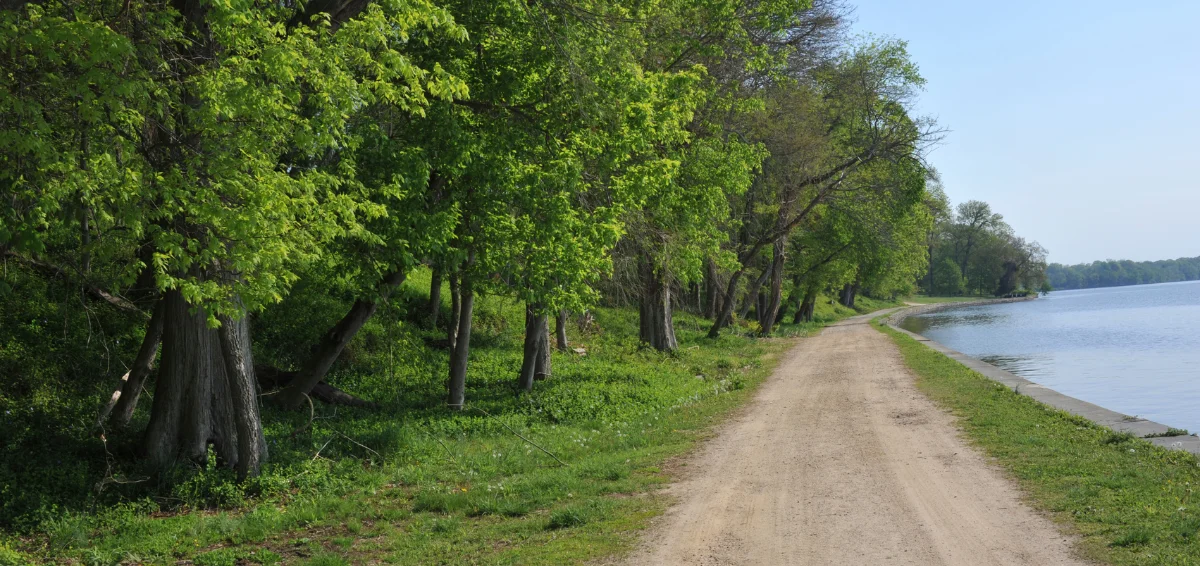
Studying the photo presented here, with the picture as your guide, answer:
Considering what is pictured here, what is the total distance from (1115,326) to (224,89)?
46405mm

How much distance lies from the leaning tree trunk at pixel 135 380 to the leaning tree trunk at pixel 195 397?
95 centimetres

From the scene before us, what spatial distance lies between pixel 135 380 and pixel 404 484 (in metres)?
3.89

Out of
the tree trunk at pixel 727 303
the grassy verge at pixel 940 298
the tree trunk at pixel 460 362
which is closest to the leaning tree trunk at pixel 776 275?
the tree trunk at pixel 727 303

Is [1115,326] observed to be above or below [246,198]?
below

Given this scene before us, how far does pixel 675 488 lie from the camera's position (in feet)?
31.3

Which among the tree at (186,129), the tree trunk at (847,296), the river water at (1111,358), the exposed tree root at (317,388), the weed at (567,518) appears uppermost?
the tree at (186,129)

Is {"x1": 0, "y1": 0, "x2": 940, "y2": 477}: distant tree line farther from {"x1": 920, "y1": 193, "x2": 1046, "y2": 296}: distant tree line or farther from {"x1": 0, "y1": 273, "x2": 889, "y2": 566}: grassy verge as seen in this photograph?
{"x1": 920, "y1": 193, "x2": 1046, "y2": 296}: distant tree line

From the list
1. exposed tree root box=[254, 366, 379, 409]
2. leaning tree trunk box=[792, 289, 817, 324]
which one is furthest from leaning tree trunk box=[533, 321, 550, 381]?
leaning tree trunk box=[792, 289, 817, 324]

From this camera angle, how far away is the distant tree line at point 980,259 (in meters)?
125

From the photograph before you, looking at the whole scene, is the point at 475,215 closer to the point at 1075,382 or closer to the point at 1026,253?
the point at 1075,382

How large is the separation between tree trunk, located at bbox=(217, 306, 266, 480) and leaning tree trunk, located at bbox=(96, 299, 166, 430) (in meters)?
1.54

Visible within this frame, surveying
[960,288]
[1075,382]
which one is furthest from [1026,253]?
[1075,382]

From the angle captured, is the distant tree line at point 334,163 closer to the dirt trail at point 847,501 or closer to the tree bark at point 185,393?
the tree bark at point 185,393

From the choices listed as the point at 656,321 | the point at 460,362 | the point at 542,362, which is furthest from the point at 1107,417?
the point at 656,321
